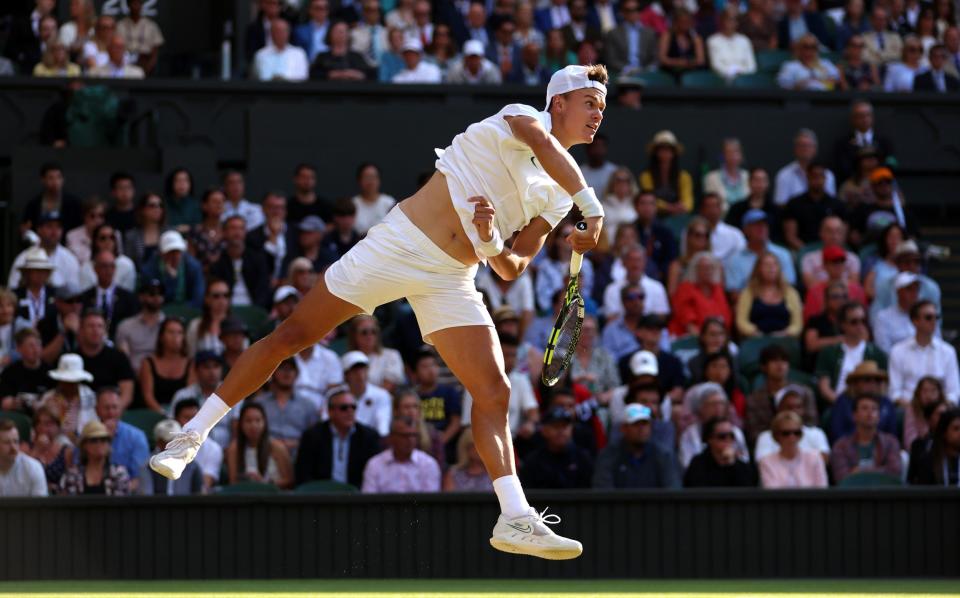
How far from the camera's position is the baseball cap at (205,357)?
11.8m

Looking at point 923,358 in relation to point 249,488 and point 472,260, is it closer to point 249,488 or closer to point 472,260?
point 249,488

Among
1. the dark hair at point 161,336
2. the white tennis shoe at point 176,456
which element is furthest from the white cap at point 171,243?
→ the white tennis shoe at point 176,456

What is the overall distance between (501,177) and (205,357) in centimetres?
530

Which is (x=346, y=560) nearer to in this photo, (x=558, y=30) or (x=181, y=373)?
(x=181, y=373)

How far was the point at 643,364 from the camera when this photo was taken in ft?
39.5

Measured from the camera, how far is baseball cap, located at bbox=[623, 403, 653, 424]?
10984 mm

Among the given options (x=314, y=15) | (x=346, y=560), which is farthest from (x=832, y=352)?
(x=314, y=15)

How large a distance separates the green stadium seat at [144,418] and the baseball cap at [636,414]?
3160 millimetres

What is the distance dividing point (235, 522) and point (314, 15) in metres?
7.67

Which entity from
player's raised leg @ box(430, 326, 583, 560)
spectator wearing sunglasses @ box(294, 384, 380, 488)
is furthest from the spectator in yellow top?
player's raised leg @ box(430, 326, 583, 560)

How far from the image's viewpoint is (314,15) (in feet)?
54.5

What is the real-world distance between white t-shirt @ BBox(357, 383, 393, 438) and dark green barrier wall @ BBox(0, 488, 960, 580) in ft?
5.89

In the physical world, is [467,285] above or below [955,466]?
above

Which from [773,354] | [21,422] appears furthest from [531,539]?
[773,354]
